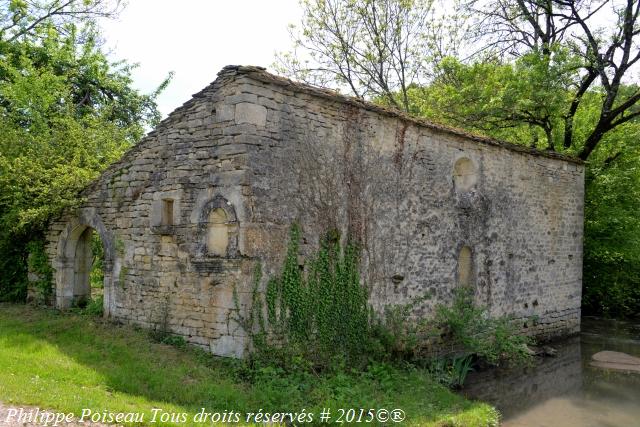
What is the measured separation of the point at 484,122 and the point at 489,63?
8.20 ft

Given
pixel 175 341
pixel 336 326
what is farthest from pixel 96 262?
pixel 336 326

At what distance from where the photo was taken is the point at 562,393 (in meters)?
9.47

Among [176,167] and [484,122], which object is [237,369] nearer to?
[176,167]

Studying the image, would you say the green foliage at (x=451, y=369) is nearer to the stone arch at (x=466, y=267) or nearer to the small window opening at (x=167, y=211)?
the stone arch at (x=466, y=267)

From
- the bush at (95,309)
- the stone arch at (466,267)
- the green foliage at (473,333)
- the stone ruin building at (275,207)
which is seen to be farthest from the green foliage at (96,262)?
the stone arch at (466,267)

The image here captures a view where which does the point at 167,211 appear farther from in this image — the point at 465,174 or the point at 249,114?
the point at 465,174

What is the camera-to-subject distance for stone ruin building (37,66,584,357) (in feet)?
24.6

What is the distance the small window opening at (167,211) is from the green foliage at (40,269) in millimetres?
3808

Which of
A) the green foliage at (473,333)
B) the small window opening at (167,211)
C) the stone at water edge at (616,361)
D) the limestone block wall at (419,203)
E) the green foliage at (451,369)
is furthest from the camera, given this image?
the stone at water edge at (616,361)

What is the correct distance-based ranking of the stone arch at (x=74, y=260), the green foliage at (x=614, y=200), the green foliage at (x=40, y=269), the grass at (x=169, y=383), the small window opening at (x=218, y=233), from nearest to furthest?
1. the grass at (x=169, y=383)
2. the small window opening at (x=218, y=233)
3. the stone arch at (x=74, y=260)
4. the green foliage at (x=40, y=269)
5. the green foliage at (x=614, y=200)

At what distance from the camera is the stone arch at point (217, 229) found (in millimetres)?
7425

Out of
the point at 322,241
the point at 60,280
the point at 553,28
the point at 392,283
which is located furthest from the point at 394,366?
the point at 553,28


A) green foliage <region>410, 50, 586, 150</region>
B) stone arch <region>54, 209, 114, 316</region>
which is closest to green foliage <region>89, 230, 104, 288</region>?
stone arch <region>54, 209, 114, 316</region>

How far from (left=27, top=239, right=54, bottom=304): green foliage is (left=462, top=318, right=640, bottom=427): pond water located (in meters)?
8.40
